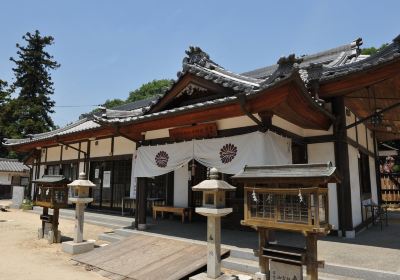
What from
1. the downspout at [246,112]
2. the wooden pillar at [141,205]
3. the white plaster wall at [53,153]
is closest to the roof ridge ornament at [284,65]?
the downspout at [246,112]

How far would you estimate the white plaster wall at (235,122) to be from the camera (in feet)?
27.1

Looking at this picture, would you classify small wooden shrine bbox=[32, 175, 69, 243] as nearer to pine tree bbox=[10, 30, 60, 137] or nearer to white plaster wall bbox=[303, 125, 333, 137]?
white plaster wall bbox=[303, 125, 333, 137]

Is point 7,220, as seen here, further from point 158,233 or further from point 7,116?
point 7,116

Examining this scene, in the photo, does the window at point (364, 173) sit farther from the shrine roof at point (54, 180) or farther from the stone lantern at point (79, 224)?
the shrine roof at point (54, 180)

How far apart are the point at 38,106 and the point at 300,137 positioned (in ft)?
106

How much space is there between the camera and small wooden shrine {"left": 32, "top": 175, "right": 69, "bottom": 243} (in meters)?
9.80

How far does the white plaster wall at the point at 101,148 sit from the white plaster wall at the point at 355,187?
10531 millimetres

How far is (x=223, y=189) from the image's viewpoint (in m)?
5.79

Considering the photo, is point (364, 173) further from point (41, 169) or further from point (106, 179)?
point (41, 169)

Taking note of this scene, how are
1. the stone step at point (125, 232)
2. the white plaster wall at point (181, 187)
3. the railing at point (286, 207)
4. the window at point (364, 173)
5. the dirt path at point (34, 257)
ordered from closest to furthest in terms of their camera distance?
the railing at point (286, 207), the dirt path at point (34, 257), the stone step at point (125, 232), the window at point (364, 173), the white plaster wall at point (181, 187)

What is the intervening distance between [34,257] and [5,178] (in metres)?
31.6

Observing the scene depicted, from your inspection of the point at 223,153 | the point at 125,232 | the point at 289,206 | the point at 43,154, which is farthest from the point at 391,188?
the point at 43,154

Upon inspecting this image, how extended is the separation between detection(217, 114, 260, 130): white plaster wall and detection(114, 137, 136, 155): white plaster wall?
5993mm

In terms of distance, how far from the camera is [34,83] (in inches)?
1421
